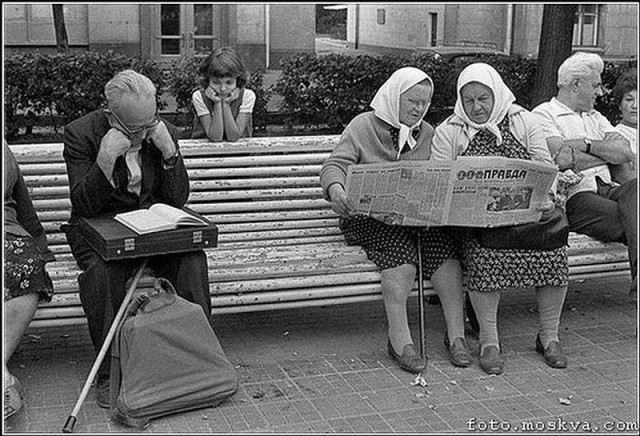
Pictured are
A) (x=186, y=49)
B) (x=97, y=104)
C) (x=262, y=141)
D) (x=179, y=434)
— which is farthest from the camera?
(x=186, y=49)

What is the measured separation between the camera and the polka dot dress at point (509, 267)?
14.7 ft

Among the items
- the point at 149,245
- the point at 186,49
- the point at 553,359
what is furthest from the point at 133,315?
the point at 186,49

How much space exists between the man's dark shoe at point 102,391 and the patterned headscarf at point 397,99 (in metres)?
1.83

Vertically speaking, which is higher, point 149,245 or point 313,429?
point 149,245

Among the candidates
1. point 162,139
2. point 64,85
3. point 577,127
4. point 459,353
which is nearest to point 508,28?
point 64,85

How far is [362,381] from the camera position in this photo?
14.1 feet

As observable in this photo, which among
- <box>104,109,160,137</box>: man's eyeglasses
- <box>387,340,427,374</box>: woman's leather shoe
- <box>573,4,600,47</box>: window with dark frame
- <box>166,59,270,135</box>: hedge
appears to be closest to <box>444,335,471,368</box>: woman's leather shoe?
<box>387,340,427,374</box>: woman's leather shoe

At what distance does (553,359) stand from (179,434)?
1890 millimetres

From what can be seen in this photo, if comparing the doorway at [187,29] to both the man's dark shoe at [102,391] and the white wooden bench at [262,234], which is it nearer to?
the white wooden bench at [262,234]

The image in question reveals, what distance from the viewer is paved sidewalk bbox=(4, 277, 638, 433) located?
3.88 m

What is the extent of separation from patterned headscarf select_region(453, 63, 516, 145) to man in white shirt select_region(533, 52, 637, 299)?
565 mm

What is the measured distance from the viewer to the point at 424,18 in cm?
2580

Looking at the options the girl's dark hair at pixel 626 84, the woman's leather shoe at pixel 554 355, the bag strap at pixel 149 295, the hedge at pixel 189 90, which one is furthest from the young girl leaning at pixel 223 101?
the hedge at pixel 189 90

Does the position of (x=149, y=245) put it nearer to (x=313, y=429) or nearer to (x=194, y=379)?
(x=194, y=379)
